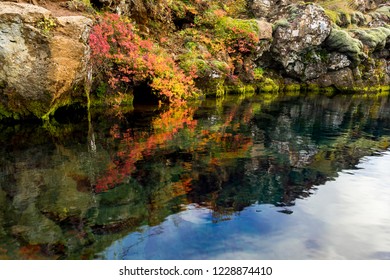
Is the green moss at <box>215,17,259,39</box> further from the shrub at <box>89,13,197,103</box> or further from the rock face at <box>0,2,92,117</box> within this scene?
the rock face at <box>0,2,92,117</box>

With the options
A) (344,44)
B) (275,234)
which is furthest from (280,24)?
(275,234)

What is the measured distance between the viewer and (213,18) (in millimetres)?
27797

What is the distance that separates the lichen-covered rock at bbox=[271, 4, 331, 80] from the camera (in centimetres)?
3138

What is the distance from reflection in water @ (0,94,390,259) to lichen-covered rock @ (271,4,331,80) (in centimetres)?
2000

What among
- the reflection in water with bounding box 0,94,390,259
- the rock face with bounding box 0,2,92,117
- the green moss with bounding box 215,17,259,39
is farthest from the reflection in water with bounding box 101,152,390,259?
the green moss with bounding box 215,17,259,39

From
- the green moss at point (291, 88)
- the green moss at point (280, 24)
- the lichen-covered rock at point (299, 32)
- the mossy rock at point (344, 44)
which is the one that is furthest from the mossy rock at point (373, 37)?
the green moss at point (280, 24)

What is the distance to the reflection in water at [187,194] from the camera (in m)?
5.48

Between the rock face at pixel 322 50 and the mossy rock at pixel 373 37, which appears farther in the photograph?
the mossy rock at pixel 373 37

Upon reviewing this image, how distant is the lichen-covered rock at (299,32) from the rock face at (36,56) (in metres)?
21.7

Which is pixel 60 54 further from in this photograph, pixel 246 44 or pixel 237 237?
pixel 246 44

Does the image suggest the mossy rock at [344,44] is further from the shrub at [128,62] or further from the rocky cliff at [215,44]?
the shrub at [128,62]

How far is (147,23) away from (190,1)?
586 cm

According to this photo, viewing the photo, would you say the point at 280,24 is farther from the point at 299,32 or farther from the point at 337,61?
the point at 337,61

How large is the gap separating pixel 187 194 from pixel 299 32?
28.1m
